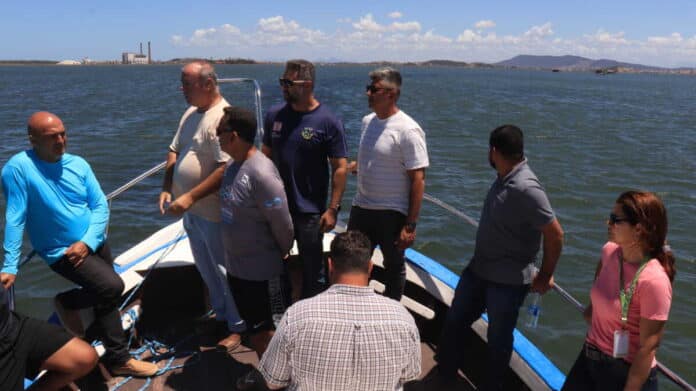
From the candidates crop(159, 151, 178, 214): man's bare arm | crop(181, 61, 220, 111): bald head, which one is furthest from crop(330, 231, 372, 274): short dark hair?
crop(159, 151, 178, 214): man's bare arm

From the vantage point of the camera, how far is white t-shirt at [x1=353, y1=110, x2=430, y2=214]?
9.10ft

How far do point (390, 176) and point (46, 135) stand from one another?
171 cm

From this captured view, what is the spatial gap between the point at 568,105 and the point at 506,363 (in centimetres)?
3128

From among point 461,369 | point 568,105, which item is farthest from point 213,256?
point 568,105

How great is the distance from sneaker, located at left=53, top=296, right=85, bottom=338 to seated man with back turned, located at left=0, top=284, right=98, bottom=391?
491mm

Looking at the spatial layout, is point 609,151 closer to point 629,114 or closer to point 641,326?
point 629,114

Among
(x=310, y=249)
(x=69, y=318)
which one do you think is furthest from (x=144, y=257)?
(x=310, y=249)

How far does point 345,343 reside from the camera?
5.02 ft

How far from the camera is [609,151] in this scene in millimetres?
15789

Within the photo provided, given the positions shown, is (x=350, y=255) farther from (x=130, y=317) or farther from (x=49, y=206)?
(x=130, y=317)

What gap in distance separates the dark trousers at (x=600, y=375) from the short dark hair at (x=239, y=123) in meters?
1.69

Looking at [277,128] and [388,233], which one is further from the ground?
[277,128]

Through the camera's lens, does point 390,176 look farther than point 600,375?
Yes

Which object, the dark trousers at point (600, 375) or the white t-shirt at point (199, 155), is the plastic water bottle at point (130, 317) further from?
the dark trousers at point (600, 375)
